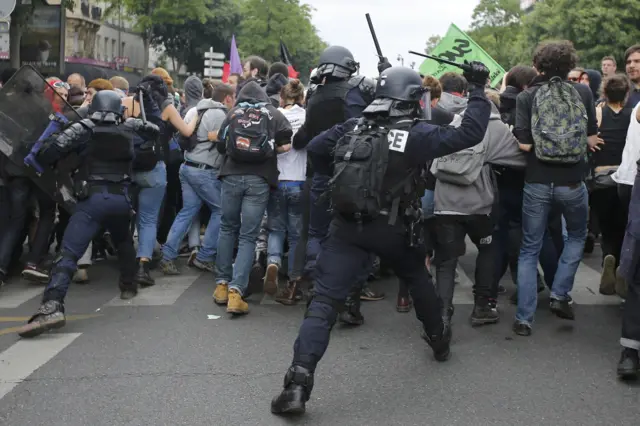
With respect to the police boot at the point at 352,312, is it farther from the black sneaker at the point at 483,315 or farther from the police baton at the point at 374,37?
the police baton at the point at 374,37

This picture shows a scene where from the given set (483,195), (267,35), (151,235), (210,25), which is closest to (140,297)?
(151,235)

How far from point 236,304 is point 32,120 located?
8.73ft

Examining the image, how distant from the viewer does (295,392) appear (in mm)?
4691

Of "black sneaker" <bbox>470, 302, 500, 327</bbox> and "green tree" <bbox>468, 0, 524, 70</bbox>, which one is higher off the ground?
"green tree" <bbox>468, 0, 524, 70</bbox>

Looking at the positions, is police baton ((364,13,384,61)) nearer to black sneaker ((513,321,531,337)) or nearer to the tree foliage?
black sneaker ((513,321,531,337))

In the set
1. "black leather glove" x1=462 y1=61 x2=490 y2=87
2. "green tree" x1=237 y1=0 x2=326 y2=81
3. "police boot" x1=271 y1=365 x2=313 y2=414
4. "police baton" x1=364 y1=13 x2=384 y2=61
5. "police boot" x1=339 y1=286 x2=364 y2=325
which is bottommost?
"police boot" x1=339 y1=286 x2=364 y2=325

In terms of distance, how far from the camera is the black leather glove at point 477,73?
5051 millimetres

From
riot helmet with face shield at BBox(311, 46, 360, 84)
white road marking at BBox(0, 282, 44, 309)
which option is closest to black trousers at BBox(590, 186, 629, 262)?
riot helmet with face shield at BBox(311, 46, 360, 84)

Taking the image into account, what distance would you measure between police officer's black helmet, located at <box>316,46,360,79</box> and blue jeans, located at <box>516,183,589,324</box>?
1.60 metres

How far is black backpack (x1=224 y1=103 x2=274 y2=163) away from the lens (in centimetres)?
711

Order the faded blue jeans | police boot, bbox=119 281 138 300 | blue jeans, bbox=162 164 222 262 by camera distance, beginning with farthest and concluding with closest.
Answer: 1. blue jeans, bbox=162 164 222 262
2. the faded blue jeans
3. police boot, bbox=119 281 138 300

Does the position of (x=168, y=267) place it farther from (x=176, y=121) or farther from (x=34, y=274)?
(x=176, y=121)

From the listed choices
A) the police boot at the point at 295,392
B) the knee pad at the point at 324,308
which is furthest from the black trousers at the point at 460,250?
the police boot at the point at 295,392

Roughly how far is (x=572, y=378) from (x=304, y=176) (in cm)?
321
